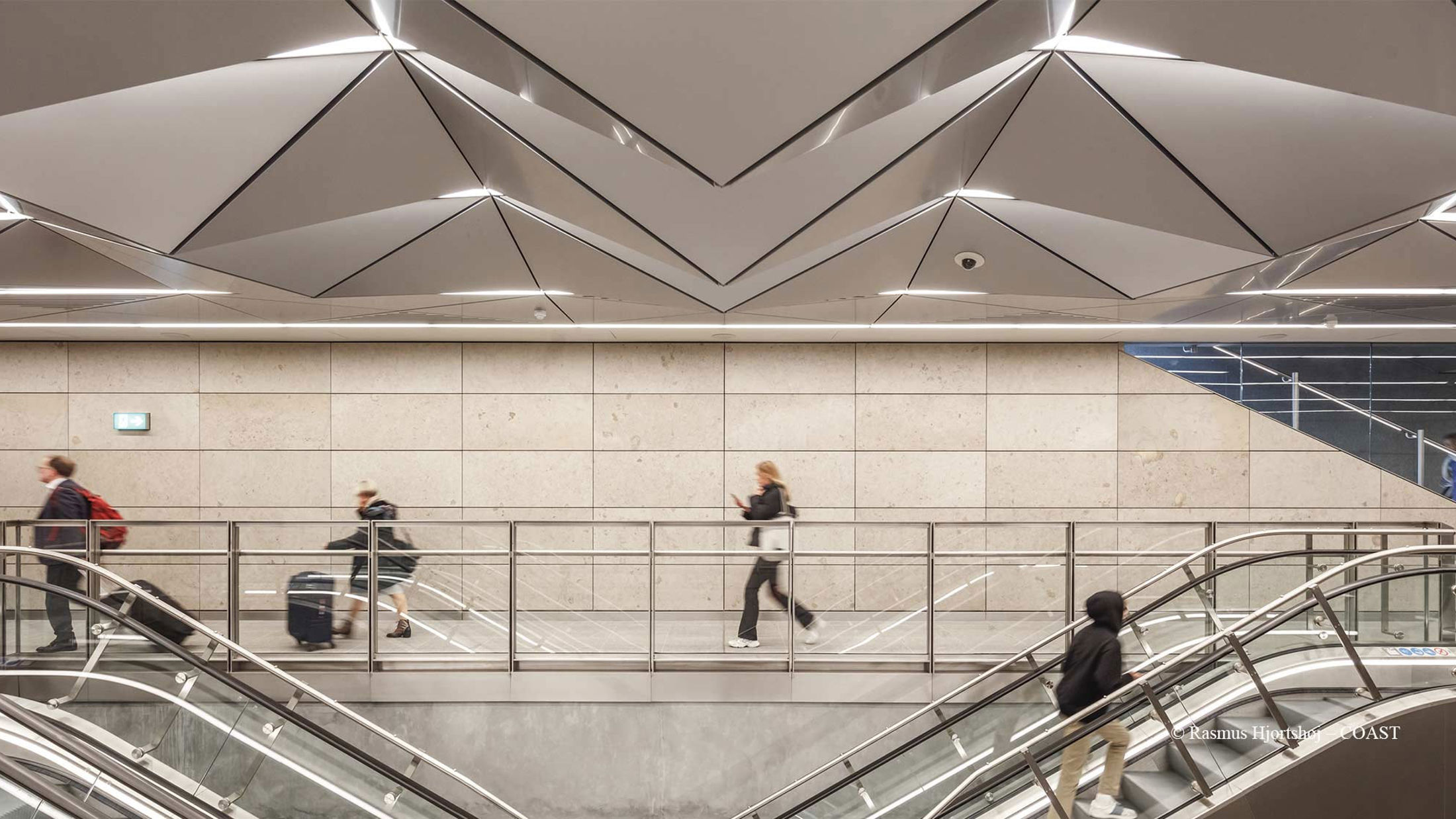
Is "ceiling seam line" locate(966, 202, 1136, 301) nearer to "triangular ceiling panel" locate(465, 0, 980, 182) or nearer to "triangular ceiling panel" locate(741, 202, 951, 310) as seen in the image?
"triangular ceiling panel" locate(741, 202, 951, 310)

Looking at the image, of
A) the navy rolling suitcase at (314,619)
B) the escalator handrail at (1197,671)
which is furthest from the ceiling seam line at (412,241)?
the escalator handrail at (1197,671)

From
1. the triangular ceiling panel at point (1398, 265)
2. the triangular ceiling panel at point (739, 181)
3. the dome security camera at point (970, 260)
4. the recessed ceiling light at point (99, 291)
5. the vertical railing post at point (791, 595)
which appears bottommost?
the vertical railing post at point (791, 595)

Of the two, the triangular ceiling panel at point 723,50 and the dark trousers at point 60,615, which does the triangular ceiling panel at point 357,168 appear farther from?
the dark trousers at point 60,615

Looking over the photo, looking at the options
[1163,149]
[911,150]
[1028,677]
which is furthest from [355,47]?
[1028,677]

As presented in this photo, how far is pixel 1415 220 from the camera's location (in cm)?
599

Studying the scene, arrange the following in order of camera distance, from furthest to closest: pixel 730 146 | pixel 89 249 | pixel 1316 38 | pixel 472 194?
pixel 89 249 < pixel 472 194 < pixel 730 146 < pixel 1316 38

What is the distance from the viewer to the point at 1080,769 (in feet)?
18.8

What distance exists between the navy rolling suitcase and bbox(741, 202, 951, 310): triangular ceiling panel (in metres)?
5.05

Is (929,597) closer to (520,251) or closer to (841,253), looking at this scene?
(841,253)

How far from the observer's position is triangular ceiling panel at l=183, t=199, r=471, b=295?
21.7ft

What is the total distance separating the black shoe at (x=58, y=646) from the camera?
19.6 ft

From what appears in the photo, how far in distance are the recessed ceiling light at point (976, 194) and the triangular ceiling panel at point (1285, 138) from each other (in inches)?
51.7

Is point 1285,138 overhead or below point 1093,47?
below

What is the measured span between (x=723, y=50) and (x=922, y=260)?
4312mm
